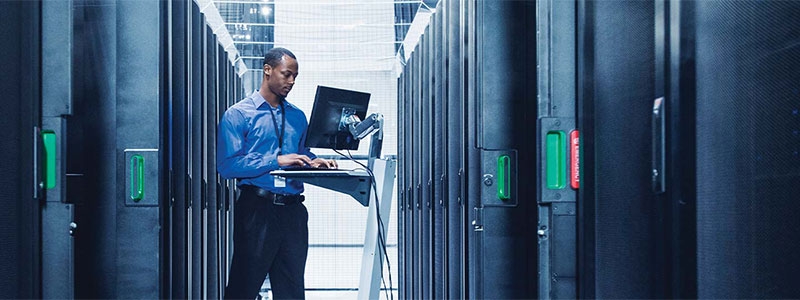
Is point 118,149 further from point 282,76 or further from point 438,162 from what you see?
point 438,162

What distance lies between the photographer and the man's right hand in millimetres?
4145

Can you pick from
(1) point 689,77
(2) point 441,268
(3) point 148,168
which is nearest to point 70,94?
(3) point 148,168

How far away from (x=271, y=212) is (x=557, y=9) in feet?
6.35

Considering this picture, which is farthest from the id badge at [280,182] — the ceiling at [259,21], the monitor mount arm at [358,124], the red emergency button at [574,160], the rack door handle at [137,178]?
the ceiling at [259,21]

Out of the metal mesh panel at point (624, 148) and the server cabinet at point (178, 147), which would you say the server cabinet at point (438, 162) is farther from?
the metal mesh panel at point (624, 148)

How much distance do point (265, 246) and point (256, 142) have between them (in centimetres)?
51

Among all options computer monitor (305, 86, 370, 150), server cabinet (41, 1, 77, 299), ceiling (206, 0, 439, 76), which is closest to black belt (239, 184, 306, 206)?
computer monitor (305, 86, 370, 150)

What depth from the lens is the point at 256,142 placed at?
14.6 feet

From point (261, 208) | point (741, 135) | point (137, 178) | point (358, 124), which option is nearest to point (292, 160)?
point (261, 208)

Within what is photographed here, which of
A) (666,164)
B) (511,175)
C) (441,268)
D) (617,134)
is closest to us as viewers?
(666,164)

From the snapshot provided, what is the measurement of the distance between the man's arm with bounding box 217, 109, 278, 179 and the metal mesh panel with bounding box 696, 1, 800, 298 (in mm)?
2482

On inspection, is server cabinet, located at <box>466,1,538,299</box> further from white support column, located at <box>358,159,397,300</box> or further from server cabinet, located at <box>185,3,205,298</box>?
server cabinet, located at <box>185,3,205,298</box>

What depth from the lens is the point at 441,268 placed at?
17.1 feet

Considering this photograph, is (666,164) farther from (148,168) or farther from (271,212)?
(271,212)
